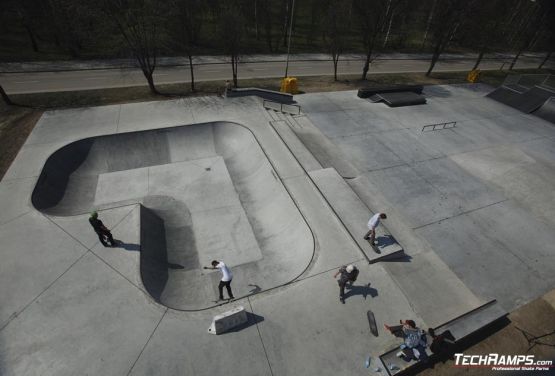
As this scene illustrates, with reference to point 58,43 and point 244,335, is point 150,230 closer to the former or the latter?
point 244,335

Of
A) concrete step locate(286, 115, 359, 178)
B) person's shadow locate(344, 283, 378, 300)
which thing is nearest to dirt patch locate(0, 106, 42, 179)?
concrete step locate(286, 115, 359, 178)

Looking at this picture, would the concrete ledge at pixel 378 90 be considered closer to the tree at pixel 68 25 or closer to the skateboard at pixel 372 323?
the skateboard at pixel 372 323

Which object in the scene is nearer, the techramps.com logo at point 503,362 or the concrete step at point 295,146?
the techramps.com logo at point 503,362

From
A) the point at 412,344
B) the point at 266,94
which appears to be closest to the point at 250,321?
the point at 412,344

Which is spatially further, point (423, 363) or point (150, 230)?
point (150, 230)

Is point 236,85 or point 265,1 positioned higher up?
point 265,1

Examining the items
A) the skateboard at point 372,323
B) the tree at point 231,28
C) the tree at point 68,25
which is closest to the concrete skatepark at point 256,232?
the skateboard at point 372,323

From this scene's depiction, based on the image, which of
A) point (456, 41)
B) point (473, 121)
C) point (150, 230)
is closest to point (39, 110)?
point (150, 230)

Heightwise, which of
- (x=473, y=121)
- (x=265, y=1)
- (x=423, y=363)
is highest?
(x=265, y=1)
